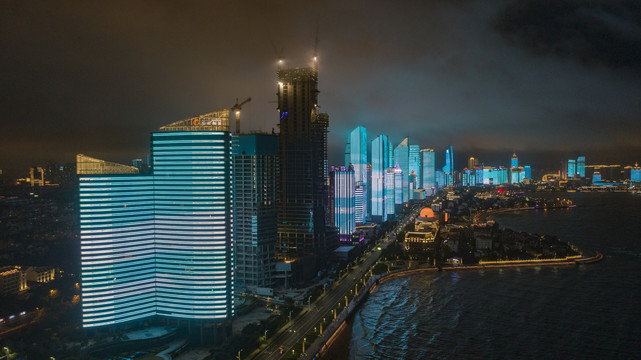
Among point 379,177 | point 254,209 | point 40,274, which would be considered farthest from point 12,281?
point 379,177

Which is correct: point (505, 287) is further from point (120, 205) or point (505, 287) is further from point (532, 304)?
point (120, 205)

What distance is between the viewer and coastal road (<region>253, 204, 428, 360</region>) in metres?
21.3

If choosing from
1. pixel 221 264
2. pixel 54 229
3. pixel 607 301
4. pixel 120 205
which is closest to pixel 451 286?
pixel 607 301

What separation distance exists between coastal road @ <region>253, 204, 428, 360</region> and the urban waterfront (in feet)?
6.86

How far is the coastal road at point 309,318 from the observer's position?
2130 cm

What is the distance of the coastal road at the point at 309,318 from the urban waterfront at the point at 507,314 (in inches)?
82.4

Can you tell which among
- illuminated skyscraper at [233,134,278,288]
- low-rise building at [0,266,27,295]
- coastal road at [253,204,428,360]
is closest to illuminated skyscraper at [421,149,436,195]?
coastal road at [253,204,428,360]

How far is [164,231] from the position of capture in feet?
79.6

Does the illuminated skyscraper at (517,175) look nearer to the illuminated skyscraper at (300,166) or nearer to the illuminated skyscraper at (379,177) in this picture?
the illuminated skyscraper at (379,177)

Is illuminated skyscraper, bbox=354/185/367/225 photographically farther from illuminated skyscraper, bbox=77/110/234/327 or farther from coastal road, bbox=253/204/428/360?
illuminated skyscraper, bbox=77/110/234/327

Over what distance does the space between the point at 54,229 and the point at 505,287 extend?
4797 centimetres

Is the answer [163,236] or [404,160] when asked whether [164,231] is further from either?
[404,160]

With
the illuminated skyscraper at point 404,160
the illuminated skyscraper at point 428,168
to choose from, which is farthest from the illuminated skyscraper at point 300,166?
the illuminated skyscraper at point 428,168

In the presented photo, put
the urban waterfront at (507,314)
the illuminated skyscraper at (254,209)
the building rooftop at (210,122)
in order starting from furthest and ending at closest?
1. the illuminated skyscraper at (254,209)
2. the building rooftop at (210,122)
3. the urban waterfront at (507,314)
